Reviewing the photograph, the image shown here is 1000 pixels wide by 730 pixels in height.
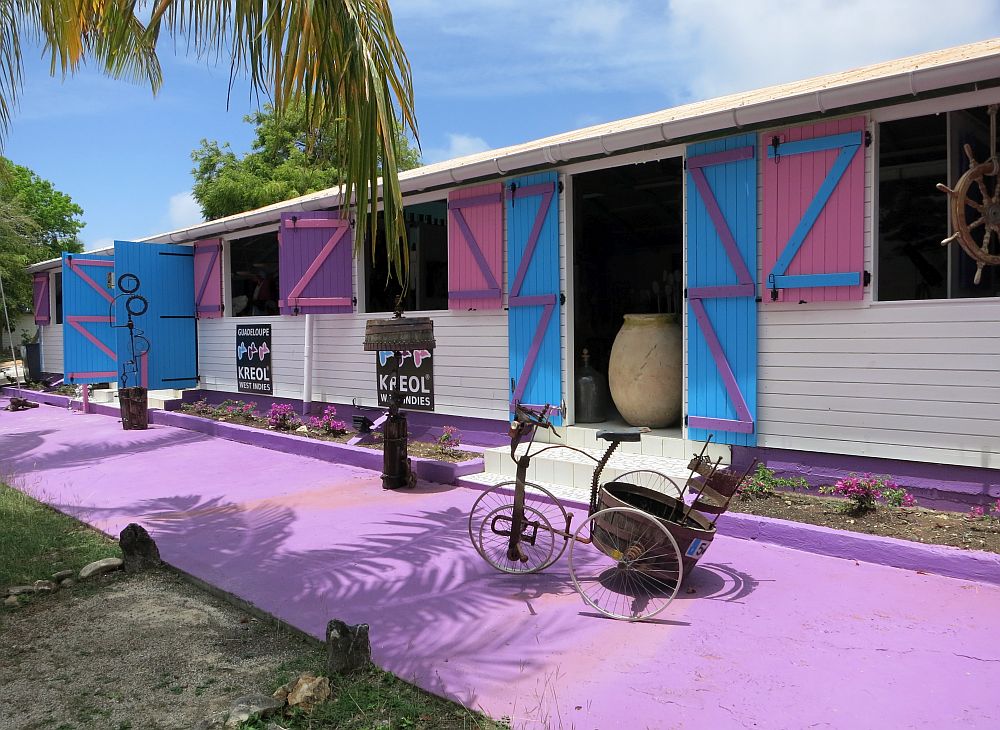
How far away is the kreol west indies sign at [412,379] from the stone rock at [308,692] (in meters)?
5.78

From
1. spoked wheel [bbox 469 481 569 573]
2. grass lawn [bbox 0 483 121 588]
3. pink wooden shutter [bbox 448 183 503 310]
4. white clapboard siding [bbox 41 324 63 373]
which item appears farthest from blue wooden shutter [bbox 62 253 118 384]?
spoked wheel [bbox 469 481 569 573]

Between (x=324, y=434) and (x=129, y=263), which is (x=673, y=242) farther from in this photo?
(x=129, y=263)

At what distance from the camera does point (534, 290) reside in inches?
298

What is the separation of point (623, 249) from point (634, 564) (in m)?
Answer: 7.82

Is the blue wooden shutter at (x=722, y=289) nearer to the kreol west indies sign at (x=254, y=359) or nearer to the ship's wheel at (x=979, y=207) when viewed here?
the ship's wheel at (x=979, y=207)

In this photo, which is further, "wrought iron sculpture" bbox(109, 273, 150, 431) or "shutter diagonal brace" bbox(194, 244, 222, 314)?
"shutter diagonal brace" bbox(194, 244, 222, 314)

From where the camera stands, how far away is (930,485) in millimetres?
5289

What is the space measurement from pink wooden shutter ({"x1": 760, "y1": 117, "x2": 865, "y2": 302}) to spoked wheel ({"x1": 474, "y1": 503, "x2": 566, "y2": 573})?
2.79m

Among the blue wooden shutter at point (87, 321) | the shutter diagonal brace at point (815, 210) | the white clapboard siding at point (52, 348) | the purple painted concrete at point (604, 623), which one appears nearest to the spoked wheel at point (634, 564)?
the purple painted concrete at point (604, 623)

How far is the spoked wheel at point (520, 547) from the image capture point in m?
4.48

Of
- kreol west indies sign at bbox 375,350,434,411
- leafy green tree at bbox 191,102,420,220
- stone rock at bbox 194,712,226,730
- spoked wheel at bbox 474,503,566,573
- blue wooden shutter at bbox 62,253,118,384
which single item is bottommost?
stone rock at bbox 194,712,226,730

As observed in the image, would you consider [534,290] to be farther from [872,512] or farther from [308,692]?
[308,692]

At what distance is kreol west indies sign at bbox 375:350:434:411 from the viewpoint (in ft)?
29.1

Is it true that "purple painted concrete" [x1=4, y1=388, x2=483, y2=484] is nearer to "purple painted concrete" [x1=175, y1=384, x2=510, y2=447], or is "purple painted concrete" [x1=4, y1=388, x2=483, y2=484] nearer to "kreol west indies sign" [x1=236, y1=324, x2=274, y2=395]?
"purple painted concrete" [x1=175, y1=384, x2=510, y2=447]
